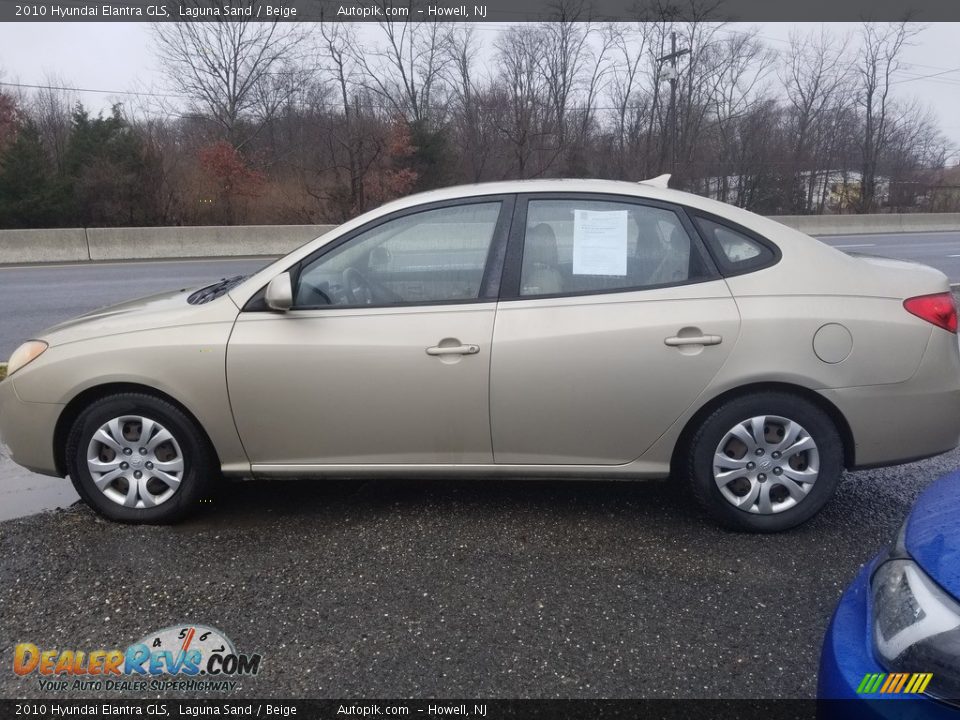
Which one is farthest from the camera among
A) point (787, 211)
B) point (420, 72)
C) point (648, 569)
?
point (787, 211)

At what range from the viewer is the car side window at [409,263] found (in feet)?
12.0

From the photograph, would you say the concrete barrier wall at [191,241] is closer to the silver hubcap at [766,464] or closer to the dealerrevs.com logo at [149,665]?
the silver hubcap at [766,464]

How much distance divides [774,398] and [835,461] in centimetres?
43

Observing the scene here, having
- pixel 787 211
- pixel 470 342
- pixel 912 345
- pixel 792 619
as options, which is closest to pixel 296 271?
pixel 470 342

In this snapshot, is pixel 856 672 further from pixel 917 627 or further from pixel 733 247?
pixel 733 247

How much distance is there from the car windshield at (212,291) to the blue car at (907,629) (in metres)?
3.10

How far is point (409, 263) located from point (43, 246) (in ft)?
67.5

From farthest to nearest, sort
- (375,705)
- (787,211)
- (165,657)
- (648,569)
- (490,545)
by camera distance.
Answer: (787,211) < (490,545) < (648,569) < (165,657) < (375,705)

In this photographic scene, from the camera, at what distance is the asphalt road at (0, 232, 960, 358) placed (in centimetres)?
1011

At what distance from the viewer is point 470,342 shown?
3490mm

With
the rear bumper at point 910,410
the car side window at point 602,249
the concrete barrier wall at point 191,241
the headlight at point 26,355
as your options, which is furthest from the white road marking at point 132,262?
the rear bumper at point 910,410

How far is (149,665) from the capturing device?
106 inches

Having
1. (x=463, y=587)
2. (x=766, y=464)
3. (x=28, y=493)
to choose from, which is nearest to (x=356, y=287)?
(x=463, y=587)

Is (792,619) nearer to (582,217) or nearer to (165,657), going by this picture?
(582,217)
